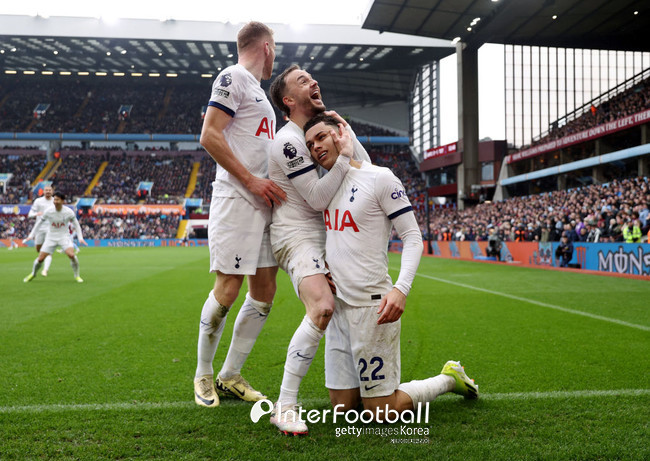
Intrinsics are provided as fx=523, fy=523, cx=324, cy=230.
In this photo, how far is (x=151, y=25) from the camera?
40969mm

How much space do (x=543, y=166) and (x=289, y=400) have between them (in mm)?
38129

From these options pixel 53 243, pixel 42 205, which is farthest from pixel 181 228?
pixel 53 243

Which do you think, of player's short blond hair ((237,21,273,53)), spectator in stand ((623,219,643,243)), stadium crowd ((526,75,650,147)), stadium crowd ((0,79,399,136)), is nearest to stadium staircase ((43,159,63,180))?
stadium crowd ((0,79,399,136))

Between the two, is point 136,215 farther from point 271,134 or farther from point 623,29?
point 271,134

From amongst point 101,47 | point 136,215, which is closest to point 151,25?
point 101,47

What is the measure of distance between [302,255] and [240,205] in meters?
0.56

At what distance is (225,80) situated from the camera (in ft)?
10.7

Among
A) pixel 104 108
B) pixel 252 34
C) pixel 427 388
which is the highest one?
pixel 104 108

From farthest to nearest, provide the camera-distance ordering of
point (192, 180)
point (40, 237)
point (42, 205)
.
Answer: point (192, 180) < point (40, 237) < point (42, 205)

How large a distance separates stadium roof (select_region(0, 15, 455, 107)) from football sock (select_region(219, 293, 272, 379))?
3902 centimetres

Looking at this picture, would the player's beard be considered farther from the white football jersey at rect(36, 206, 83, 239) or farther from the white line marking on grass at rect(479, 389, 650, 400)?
the white football jersey at rect(36, 206, 83, 239)

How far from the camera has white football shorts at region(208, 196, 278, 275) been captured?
3.26m

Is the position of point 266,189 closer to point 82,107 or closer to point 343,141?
point 343,141

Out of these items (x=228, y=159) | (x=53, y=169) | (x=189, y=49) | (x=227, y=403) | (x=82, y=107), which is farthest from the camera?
(x=82, y=107)
